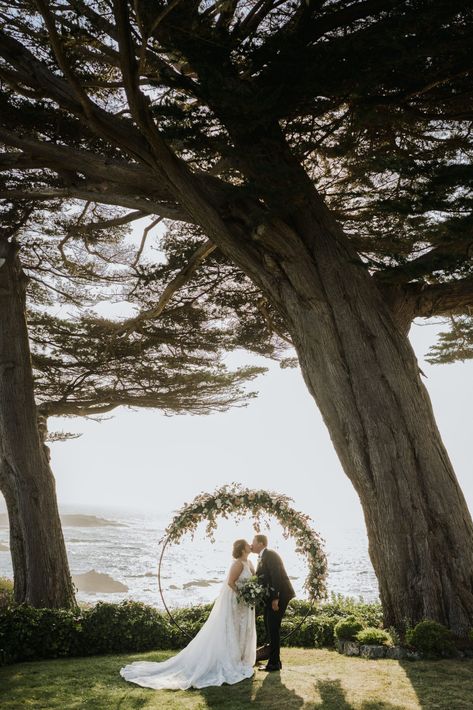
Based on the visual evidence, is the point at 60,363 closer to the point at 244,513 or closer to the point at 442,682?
the point at 244,513

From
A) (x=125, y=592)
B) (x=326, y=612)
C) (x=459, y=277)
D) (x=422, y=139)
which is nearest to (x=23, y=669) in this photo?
(x=326, y=612)

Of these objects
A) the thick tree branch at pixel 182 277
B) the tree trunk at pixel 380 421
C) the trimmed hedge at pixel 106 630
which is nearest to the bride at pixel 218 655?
the trimmed hedge at pixel 106 630

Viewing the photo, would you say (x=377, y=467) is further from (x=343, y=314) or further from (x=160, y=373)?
(x=160, y=373)

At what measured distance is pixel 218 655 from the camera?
6.33 m

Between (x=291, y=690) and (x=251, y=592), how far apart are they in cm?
131

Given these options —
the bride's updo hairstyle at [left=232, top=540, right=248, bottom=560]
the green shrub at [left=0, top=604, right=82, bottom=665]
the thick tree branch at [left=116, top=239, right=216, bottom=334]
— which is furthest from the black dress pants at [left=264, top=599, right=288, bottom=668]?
the thick tree branch at [left=116, top=239, right=216, bottom=334]

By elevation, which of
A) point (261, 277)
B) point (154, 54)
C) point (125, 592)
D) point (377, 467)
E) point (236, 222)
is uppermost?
point (154, 54)

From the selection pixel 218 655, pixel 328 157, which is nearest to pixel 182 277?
pixel 328 157

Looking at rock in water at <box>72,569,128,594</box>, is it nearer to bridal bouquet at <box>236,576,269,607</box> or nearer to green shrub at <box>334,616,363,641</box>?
green shrub at <box>334,616,363,641</box>

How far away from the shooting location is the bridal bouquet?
6.51 m

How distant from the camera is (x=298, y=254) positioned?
7031mm

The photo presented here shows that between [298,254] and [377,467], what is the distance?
2.74 meters

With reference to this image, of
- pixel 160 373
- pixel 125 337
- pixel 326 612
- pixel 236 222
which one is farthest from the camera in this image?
pixel 160 373

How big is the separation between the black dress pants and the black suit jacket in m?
0.10
